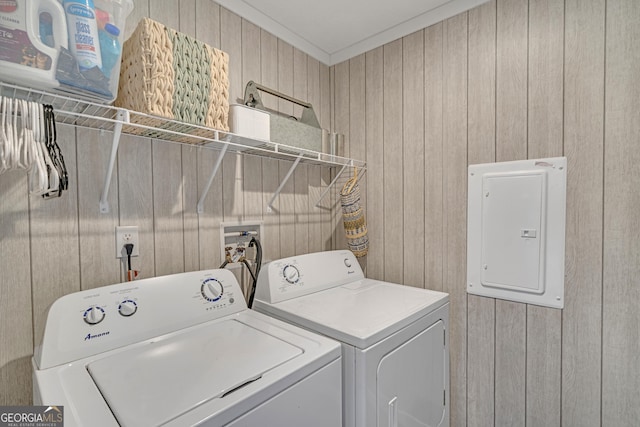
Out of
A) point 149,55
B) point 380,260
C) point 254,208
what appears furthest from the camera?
point 380,260

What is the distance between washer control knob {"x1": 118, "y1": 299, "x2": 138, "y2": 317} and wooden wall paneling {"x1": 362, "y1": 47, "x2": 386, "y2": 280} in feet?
4.65

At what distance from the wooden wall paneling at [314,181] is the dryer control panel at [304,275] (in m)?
0.27

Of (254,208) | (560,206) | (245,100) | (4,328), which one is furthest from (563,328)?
(4,328)

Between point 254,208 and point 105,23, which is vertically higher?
point 105,23

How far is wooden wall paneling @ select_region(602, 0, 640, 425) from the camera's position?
1.23 metres

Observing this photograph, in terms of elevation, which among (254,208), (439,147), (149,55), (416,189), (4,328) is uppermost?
(149,55)

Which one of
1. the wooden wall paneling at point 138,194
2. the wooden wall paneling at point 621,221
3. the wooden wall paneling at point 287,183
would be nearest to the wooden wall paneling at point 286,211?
the wooden wall paneling at point 287,183

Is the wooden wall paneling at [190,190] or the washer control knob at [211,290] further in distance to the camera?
the wooden wall paneling at [190,190]

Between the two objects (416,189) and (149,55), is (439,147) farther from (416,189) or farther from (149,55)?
(149,55)

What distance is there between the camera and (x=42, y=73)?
0.82m

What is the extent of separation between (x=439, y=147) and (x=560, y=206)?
25.5 inches

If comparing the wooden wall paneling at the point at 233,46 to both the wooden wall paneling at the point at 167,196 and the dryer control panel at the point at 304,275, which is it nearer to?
the wooden wall paneling at the point at 167,196

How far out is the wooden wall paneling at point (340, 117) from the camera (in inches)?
85.1

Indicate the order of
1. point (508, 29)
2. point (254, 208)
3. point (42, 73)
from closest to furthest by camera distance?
point (42, 73) → point (508, 29) → point (254, 208)
